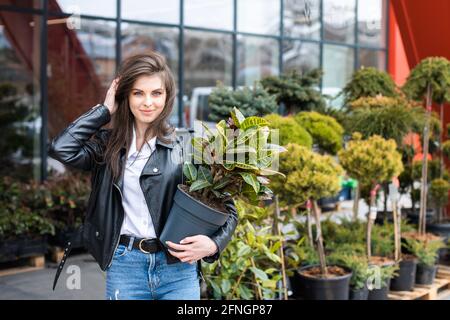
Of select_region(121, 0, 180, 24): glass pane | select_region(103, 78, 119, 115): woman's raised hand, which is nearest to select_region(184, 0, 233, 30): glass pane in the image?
select_region(121, 0, 180, 24): glass pane

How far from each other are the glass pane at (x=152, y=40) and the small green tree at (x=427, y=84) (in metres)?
3.72

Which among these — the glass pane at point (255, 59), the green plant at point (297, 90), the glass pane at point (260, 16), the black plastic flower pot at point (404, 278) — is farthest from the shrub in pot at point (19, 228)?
the glass pane at point (260, 16)

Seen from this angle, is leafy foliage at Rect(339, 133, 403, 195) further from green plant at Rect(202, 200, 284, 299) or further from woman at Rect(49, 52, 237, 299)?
woman at Rect(49, 52, 237, 299)

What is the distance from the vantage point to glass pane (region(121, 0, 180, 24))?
828 centimetres

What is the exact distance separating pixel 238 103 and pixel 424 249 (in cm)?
229

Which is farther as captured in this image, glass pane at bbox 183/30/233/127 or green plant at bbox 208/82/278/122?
glass pane at bbox 183/30/233/127

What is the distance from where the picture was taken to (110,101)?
213 centimetres

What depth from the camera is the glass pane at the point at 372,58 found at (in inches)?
472

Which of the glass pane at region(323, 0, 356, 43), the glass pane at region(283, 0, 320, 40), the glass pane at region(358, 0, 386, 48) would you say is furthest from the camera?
the glass pane at region(358, 0, 386, 48)

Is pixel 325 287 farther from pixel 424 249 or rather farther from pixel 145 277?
pixel 145 277

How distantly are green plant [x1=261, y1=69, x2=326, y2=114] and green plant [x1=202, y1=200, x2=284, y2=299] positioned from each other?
3740 mm

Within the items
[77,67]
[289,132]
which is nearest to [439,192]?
[289,132]

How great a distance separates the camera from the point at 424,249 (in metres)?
4.95

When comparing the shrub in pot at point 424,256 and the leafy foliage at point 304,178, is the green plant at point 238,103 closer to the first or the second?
the shrub in pot at point 424,256
